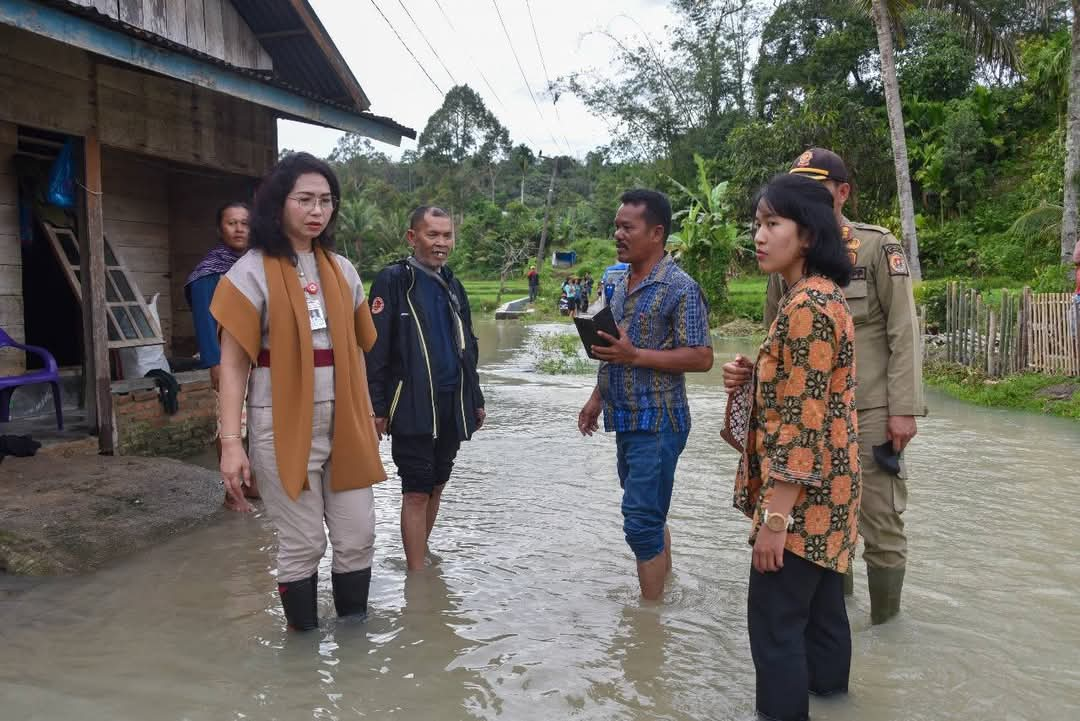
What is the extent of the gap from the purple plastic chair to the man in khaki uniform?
18.0 feet

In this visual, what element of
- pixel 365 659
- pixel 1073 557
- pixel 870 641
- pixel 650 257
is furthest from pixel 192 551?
pixel 1073 557

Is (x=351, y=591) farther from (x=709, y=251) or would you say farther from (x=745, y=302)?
(x=745, y=302)

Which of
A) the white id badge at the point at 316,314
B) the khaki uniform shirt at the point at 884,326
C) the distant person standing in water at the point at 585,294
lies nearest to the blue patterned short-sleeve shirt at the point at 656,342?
the khaki uniform shirt at the point at 884,326

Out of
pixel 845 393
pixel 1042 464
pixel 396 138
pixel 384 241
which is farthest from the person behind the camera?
pixel 384 241

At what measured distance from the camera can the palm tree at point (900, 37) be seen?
683 inches

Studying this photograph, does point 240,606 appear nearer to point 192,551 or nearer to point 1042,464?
point 192,551

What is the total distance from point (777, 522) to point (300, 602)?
2001 millimetres

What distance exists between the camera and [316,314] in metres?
3.46

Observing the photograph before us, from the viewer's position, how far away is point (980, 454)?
7652 millimetres

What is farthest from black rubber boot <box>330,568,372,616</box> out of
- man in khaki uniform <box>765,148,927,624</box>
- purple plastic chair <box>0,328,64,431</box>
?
purple plastic chair <box>0,328,64,431</box>

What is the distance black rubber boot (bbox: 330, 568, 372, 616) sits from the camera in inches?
146

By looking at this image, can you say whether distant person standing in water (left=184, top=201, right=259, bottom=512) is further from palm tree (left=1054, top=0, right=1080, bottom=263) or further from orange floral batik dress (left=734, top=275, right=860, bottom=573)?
palm tree (left=1054, top=0, right=1080, bottom=263)

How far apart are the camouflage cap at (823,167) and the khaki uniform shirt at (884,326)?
25 centimetres

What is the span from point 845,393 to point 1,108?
18.8 ft
